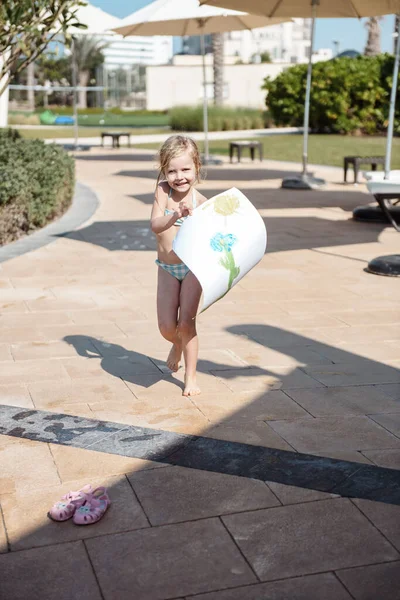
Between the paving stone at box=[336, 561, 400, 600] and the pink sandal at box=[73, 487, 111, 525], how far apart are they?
0.92m

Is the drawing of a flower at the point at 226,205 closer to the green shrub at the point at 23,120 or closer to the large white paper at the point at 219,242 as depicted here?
the large white paper at the point at 219,242

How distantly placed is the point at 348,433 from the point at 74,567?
1.66 m

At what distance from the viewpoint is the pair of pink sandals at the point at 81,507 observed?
3.04 metres

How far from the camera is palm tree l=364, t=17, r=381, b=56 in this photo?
126 feet

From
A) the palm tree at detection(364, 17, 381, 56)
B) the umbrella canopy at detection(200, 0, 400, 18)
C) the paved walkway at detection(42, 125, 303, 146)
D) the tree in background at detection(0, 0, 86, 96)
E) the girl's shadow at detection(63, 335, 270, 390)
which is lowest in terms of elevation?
the paved walkway at detection(42, 125, 303, 146)

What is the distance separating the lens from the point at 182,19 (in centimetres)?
1574

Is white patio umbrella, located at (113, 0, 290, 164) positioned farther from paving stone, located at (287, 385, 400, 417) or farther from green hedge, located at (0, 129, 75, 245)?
paving stone, located at (287, 385, 400, 417)

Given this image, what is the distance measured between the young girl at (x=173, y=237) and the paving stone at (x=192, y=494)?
101 cm

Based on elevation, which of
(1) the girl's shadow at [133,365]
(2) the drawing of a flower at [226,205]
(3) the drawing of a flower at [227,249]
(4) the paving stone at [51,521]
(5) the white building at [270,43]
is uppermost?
(5) the white building at [270,43]

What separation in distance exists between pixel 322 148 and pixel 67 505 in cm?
2100

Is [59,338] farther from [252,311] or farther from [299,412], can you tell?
[299,412]

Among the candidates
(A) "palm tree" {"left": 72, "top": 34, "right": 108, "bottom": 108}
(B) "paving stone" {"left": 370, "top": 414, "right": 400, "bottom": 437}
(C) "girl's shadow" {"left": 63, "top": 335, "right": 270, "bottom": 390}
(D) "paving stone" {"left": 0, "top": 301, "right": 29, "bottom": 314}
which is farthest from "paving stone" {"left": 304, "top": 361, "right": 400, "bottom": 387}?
(A) "palm tree" {"left": 72, "top": 34, "right": 108, "bottom": 108}

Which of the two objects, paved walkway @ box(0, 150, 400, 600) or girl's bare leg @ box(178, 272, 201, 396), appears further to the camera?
girl's bare leg @ box(178, 272, 201, 396)

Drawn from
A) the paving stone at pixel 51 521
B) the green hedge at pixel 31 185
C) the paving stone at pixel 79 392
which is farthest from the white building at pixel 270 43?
the paving stone at pixel 51 521
